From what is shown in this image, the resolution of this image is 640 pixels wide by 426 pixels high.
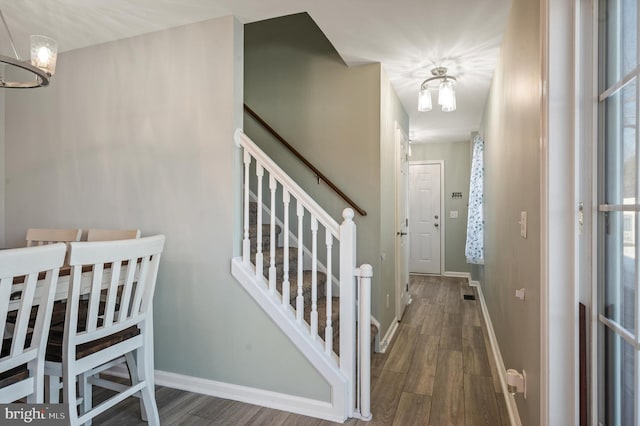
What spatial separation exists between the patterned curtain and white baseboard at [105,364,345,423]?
10.4ft

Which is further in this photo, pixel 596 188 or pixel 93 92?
pixel 93 92

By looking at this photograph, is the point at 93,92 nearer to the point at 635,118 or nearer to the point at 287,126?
the point at 287,126

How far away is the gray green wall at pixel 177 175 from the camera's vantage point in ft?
7.30

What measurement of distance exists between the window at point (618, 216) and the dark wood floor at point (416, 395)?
3.77ft

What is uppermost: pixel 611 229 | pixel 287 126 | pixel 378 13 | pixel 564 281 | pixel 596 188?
pixel 378 13

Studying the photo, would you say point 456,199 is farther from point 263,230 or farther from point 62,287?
point 62,287

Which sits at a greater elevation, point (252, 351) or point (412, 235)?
point (412, 235)

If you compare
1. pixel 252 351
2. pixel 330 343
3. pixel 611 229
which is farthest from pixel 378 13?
pixel 252 351

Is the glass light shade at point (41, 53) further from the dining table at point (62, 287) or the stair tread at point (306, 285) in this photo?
the stair tread at point (306, 285)

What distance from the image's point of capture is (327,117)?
3.07 m

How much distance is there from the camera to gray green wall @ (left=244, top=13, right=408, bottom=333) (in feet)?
9.65

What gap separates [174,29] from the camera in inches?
93.7

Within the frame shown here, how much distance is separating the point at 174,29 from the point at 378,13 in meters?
1.37

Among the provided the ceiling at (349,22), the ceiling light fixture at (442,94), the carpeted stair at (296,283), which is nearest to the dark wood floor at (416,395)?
the carpeted stair at (296,283)
